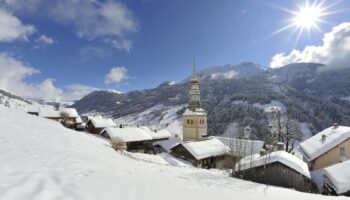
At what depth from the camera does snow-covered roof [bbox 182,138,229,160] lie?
152ft

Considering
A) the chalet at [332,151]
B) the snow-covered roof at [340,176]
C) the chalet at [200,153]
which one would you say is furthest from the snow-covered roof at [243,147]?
the snow-covered roof at [340,176]

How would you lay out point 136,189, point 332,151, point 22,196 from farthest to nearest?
point 332,151 → point 136,189 → point 22,196

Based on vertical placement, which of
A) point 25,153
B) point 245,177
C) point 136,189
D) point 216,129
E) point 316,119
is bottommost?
point 245,177

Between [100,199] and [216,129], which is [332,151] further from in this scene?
[216,129]

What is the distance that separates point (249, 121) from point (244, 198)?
14999cm

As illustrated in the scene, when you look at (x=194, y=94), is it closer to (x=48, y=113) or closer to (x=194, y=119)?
(x=194, y=119)

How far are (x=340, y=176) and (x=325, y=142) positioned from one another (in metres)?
14.9

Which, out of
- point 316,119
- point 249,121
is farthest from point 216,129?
point 316,119

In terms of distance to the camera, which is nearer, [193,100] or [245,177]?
[245,177]

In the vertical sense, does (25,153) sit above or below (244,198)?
above

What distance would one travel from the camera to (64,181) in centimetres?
738

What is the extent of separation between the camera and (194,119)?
60688 mm

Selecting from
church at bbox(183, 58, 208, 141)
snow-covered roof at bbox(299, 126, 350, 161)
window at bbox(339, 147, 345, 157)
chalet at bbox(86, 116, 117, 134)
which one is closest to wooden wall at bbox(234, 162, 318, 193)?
snow-covered roof at bbox(299, 126, 350, 161)

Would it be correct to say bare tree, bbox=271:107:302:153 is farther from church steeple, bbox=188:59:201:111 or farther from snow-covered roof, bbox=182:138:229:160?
church steeple, bbox=188:59:201:111
